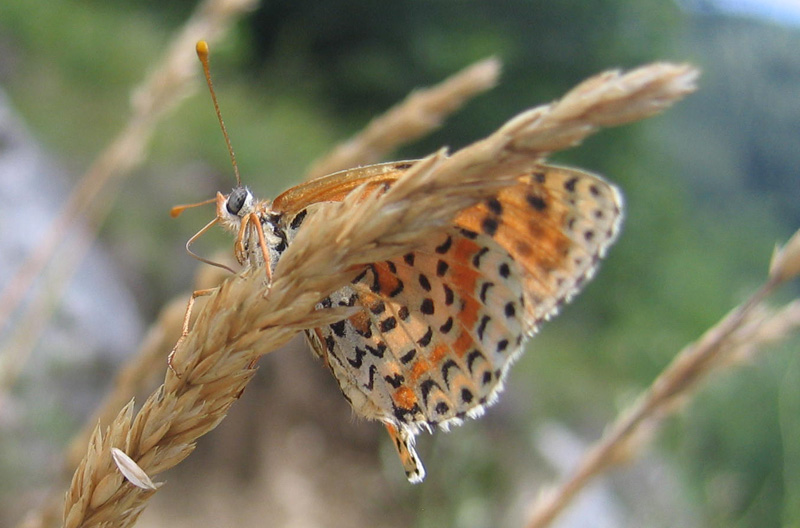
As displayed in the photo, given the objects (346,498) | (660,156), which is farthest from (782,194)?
(346,498)

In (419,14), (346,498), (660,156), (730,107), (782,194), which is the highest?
(419,14)

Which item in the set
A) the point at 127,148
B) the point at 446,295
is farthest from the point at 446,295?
the point at 127,148

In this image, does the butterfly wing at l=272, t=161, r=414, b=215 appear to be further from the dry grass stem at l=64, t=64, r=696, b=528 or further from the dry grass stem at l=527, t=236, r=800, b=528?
the dry grass stem at l=527, t=236, r=800, b=528

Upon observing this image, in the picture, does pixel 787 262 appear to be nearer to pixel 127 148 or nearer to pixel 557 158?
pixel 127 148

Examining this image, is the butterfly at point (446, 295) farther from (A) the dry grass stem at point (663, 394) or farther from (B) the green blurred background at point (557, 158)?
(B) the green blurred background at point (557, 158)

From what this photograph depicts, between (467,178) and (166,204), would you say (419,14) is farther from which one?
(467,178)

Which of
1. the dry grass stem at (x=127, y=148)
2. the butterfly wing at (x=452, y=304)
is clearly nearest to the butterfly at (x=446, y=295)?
the butterfly wing at (x=452, y=304)

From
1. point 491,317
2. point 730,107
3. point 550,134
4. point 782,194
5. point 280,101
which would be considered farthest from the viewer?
point 730,107
